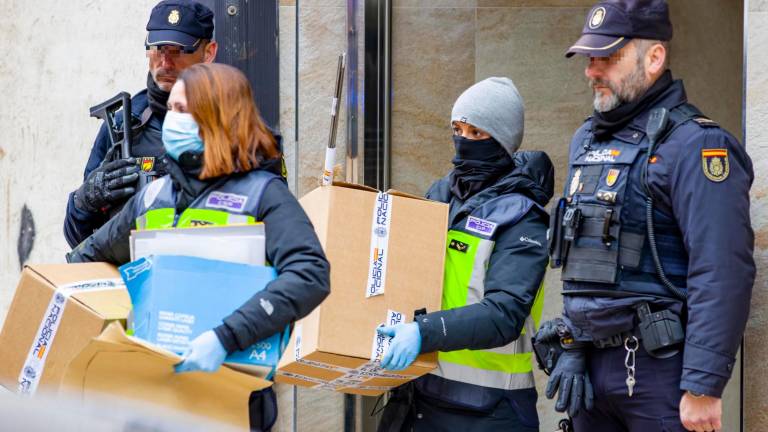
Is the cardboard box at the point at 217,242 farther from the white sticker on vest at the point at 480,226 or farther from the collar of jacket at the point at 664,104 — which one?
the collar of jacket at the point at 664,104

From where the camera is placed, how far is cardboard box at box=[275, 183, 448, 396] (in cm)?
384

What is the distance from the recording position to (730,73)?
6.05m

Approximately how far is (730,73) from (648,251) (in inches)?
107

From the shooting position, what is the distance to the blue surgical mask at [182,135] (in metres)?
3.27

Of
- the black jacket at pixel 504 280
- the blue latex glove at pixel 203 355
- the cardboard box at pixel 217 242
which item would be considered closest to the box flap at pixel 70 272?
the cardboard box at pixel 217 242

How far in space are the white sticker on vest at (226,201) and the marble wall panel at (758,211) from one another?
1.69m

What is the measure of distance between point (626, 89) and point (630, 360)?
82 centimetres

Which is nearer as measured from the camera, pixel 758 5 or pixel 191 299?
pixel 191 299

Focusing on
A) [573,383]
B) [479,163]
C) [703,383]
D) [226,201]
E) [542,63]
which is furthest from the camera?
[542,63]

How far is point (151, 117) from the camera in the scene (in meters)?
4.57

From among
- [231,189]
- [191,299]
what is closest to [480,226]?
[231,189]

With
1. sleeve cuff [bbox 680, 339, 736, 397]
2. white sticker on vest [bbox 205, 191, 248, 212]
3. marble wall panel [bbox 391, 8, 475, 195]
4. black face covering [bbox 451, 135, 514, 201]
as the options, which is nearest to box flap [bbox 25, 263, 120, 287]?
white sticker on vest [bbox 205, 191, 248, 212]

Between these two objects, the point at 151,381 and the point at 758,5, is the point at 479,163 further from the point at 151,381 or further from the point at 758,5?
the point at 151,381

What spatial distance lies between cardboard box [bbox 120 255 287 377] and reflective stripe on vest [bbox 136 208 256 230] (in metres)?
0.16
